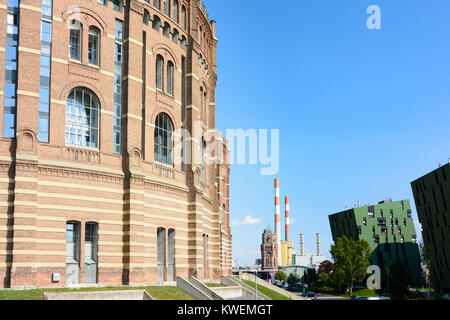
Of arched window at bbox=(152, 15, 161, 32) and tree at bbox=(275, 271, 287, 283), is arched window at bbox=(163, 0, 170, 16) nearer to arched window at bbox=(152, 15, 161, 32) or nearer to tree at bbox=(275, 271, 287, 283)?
arched window at bbox=(152, 15, 161, 32)

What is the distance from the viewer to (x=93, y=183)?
33.6m

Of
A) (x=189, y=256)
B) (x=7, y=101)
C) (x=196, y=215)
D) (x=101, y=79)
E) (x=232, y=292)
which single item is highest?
(x=101, y=79)

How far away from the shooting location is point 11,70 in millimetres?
31672

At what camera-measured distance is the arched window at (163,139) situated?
129 ft

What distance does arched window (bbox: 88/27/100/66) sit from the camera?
35562mm

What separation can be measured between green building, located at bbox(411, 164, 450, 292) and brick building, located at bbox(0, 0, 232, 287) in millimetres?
38504

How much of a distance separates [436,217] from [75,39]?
54694mm

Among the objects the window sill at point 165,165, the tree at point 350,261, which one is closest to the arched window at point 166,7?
the window sill at point 165,165

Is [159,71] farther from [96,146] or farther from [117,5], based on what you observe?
[96,146]

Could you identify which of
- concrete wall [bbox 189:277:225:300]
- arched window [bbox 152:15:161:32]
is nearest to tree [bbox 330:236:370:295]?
concrete wall [bbox 189:277:225:300]

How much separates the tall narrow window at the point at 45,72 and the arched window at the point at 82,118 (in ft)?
5.04
